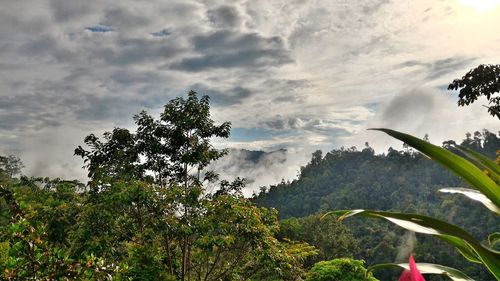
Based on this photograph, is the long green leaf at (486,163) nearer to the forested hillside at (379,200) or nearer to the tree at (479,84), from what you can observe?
the tree at (479,84)

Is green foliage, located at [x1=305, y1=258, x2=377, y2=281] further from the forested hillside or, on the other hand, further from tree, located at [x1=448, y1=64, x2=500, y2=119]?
the forested hillside

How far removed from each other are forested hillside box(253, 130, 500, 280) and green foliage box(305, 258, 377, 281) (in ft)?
42.4

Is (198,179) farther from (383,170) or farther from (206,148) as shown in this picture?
(383,170)

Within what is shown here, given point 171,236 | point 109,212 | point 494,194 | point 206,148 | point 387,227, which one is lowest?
point 387,227

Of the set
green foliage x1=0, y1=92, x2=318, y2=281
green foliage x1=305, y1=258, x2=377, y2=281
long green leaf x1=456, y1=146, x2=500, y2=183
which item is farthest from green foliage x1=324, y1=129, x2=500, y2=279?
green foliage x1=305, y1=258, x2=377, y2=281

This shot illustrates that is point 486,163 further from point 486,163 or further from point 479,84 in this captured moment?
point 479,84

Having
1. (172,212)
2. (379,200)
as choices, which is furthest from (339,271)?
(379,200)

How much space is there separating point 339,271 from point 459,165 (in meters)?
11.5

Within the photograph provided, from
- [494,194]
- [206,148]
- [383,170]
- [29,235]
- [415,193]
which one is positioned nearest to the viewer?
[494,194]

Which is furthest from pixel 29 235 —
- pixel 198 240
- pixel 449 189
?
pixel 198 240

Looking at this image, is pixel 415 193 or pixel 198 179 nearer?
pixel 198 179

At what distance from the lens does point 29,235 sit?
283 centimetres

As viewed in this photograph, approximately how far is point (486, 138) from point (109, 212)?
Result: 62820mm

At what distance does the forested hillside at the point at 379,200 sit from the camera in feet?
109
